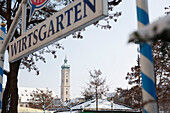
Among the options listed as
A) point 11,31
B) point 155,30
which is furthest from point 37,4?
point 155,30

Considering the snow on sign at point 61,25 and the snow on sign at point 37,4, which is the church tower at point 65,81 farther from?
the snow on sign at point 37,4

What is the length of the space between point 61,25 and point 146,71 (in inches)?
70.5

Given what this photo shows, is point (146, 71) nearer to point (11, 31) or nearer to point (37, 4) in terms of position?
point (37, 4)

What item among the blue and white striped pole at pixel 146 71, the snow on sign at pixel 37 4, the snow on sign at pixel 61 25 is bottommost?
the blue and white striped pole at pixel 146 71

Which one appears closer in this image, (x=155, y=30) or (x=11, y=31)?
(x=155, y=30)

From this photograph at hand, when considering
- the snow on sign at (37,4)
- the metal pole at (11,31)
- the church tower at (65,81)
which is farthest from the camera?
the church tower at (65,81)

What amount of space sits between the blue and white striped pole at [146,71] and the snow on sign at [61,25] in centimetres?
60

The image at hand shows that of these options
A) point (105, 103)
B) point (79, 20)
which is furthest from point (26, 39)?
point (105, 103)

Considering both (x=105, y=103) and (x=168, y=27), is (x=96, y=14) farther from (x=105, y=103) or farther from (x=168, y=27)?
(x=105, y=103)

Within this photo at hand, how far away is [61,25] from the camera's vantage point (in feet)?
12.0

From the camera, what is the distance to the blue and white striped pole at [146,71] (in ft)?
7.48

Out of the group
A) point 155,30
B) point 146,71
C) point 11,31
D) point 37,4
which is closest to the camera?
point 155,30

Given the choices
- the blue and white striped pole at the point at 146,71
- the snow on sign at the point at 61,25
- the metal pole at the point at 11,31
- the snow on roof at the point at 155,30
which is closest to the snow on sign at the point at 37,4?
the snow on sign at the point at 61,25

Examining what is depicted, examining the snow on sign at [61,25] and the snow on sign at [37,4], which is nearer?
the snow on sign at [61,25]
